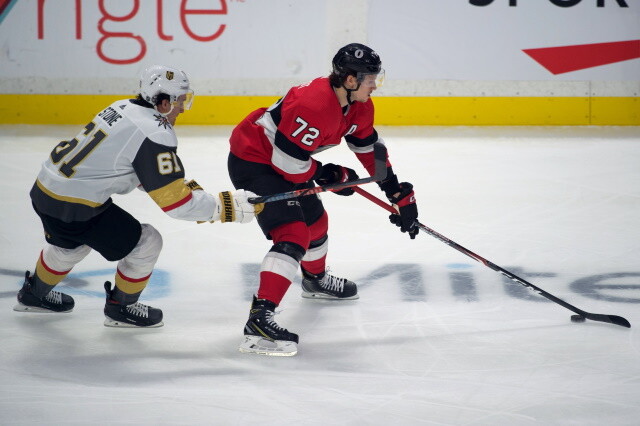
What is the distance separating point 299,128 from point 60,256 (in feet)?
3.10

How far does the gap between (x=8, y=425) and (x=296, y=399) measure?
0.77 meters

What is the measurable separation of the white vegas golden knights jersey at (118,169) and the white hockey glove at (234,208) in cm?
3

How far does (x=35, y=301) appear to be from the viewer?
3430 millimetres

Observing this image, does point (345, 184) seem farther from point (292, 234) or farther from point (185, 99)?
point (185, 99)

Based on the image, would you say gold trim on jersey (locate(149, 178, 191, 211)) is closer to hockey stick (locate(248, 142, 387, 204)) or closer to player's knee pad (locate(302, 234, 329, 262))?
hockey stick (locate(248, 142, 387, 204))

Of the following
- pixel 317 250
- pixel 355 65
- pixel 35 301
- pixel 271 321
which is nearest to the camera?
pixel 271 321

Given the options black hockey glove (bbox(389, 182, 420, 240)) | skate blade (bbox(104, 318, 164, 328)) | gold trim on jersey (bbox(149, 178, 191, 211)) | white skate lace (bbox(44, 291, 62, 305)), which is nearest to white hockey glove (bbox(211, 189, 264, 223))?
gold trim on jersey (bbox(149, 178, 191, 211))

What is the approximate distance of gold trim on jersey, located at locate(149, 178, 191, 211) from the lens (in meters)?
2.97

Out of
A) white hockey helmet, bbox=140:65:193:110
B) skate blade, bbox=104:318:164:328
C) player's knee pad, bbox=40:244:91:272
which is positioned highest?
white hockey helmet, bbox=140:65:193:110

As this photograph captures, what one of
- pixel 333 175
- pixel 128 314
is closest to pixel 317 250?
pixel 333 175

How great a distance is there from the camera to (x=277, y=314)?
3.46 meters

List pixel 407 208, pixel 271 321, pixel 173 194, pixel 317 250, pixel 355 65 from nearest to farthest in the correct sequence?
pixel 173 194 → pixel 271 321 → pixel 355 65 → pixel 407 208 → pixel 317 250

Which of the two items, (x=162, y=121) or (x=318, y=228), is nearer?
(x=162, y=121)

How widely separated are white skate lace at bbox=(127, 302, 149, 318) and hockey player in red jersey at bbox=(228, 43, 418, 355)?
44 centimetres
